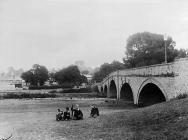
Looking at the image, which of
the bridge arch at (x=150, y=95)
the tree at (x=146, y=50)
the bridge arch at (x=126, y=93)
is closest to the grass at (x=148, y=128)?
the bridge arch at (x=150, y=95)

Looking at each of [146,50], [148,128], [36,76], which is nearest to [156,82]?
[148,128]

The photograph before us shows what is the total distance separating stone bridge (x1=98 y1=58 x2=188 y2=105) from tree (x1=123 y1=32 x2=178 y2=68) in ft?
71.0

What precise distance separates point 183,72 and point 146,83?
1190 cm

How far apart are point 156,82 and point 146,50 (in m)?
52.9

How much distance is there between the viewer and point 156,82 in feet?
122

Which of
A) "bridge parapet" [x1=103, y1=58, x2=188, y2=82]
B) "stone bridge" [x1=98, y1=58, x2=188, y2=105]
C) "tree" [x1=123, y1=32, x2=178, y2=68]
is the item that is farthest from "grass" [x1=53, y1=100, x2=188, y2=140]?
"tree" [x1=123, y1=32, x2=178, y2=68]

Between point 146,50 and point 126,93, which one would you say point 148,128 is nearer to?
point 126,93

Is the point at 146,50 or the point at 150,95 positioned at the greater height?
the point at 146,50

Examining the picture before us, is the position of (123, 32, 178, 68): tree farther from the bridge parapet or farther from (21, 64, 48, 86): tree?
(21, 64, 48, 86): tree

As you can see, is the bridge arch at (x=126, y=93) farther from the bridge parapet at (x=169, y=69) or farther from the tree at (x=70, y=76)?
the tree at (x=70, y=76)

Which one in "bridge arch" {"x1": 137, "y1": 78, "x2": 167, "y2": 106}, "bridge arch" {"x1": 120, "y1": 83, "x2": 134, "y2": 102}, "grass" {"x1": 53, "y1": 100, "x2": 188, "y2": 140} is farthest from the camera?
"bridge arch" {"x1": 120, "y1": 83, "x2": 134, "y2": 102}

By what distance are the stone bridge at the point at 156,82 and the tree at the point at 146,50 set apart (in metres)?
21.6

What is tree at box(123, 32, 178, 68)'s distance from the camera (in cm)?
8478

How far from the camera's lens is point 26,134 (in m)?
24.5
